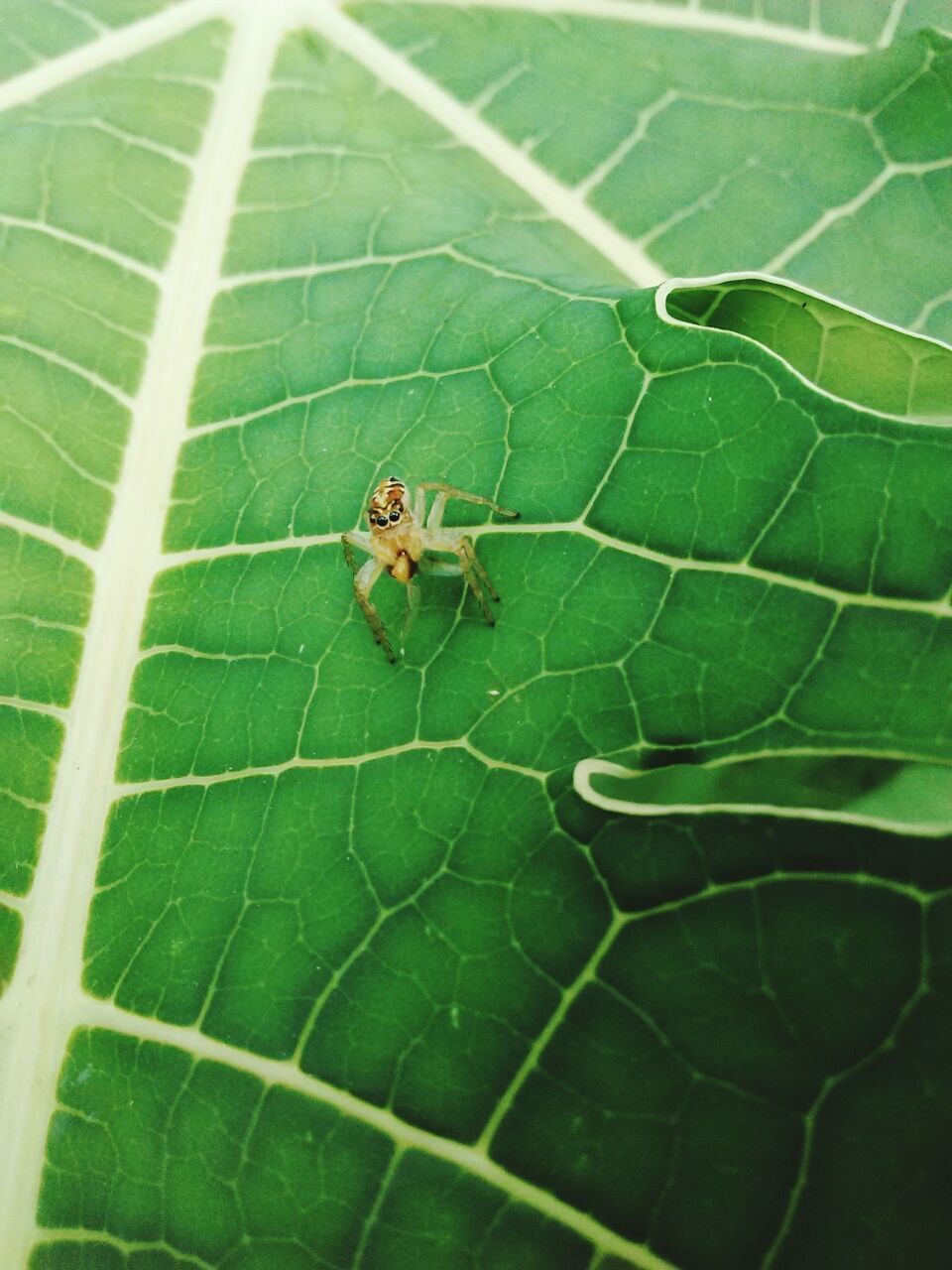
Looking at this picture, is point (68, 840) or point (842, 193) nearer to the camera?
point (68, 840)

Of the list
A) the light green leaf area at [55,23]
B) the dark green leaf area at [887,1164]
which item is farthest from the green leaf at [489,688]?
the light green leaf area at [55,23]

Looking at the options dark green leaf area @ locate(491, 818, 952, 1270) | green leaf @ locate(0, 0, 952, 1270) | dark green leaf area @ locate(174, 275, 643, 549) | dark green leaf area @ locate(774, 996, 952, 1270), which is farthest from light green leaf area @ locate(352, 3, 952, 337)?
dark green leaf area @ locate(774, 996, 952, 1270)

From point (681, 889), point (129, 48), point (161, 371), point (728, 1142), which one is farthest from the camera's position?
point (129, 48)

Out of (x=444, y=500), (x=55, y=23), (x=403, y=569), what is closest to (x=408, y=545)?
(x=403, y=569)

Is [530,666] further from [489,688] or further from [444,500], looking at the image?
[444,500]

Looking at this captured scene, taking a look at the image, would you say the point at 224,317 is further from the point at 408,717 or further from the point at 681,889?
the point at 681,889

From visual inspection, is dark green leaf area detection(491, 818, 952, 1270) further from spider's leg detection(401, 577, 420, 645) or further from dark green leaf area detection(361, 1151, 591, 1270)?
spider's leg detection(401, 577, 420, 645)

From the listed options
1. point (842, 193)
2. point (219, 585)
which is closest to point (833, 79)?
point (842, 193)
